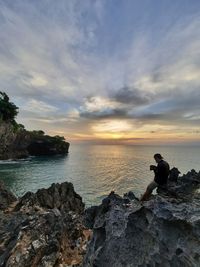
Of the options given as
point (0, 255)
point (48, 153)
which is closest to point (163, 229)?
point (0, 255)

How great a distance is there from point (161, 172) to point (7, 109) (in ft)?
302

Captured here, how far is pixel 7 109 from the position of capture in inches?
3656

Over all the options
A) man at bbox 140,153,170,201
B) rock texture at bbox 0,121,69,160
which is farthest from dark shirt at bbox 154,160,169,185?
rock texture at bbox 0,121,69,160

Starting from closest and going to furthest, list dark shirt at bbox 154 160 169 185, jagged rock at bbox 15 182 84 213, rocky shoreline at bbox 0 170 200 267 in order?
rocky shoreline at bbox 0 170 200 267, dark shirt at bbox 154 160 169 185, jagged rock at bbox 15 182 84 213

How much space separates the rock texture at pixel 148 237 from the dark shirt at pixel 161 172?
3.13 m

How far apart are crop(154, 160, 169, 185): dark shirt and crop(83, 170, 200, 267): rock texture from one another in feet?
10.3

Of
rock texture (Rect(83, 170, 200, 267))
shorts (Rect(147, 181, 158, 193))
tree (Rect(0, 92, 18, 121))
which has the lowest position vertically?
rock texture (Rect(83, 170, 200, 267))

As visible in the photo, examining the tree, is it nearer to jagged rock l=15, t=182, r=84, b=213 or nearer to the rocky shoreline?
jagged rock l=15, t=182, r=84, b=213

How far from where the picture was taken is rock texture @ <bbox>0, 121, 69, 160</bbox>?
94.5 metres

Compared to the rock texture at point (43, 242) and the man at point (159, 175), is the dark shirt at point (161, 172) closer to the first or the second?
the man at point (159, 175)

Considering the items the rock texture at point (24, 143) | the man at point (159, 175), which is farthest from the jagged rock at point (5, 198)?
the rock texture at point (24, 143)

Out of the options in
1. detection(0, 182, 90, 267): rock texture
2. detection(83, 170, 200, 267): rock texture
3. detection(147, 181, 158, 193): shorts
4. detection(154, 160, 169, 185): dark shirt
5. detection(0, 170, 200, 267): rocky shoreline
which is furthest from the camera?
detection(154, 160, 169, 185): dark shirt

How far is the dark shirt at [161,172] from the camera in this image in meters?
10.6

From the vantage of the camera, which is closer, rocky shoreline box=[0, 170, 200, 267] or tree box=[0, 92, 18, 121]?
rocky shoreline box=[0, 170, 200, 267]
